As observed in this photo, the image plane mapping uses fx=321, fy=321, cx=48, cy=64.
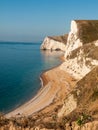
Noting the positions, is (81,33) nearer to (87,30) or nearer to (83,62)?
(87,30)

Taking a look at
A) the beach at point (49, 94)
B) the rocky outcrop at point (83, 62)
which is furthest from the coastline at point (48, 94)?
the rocky outcrop at point (83, 62)

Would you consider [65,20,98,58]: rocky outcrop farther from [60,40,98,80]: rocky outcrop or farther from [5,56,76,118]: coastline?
[5,56,76,118]: coastline

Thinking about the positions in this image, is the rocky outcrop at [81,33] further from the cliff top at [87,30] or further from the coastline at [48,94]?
the coastline at [48,94]

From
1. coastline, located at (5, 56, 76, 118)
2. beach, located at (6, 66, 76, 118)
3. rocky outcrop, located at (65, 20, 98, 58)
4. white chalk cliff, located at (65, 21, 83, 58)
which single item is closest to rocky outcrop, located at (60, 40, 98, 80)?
beach, located at (6, 66, 76, 118)

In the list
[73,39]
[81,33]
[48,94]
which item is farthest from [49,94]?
[73,39]

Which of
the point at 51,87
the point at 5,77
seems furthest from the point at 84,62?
the point at 5,77

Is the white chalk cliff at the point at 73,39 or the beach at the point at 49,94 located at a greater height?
the white chalk cliff at the point at 73,39
